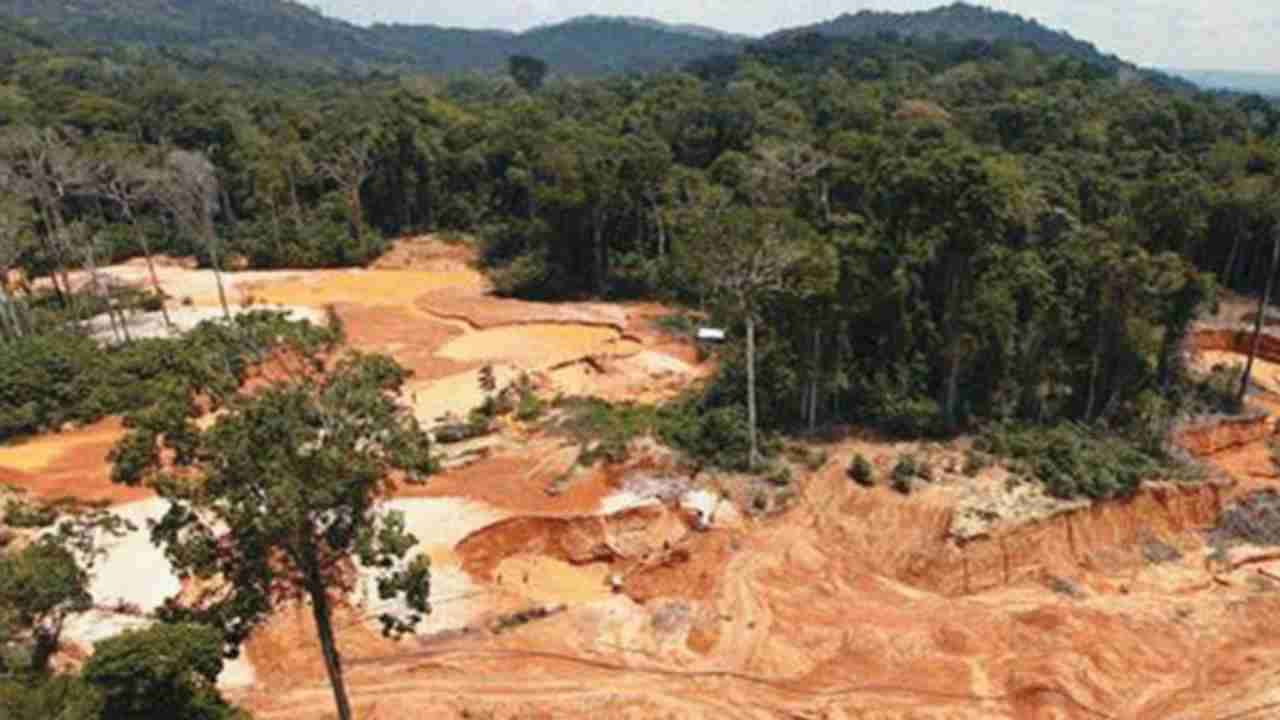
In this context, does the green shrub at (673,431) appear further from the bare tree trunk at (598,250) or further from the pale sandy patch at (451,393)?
the bare tree trunk at (598,250)

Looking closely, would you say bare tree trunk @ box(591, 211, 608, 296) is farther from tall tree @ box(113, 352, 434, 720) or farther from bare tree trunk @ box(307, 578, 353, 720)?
tall tree @ box(113, 352, 434, 720)

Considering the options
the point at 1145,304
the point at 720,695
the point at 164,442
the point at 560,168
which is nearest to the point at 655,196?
the point at 560,168

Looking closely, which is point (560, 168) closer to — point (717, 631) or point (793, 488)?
point (793, 488)

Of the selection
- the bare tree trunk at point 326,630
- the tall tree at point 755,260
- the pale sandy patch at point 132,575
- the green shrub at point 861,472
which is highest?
the tall tree at point 755,260

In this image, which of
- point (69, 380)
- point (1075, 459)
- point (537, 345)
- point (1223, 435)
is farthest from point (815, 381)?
point (69, 380)

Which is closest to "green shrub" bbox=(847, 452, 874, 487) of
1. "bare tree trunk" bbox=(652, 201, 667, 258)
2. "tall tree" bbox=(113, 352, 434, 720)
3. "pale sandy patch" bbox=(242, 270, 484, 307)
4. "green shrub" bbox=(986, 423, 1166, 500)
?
"green shrub" bbox=(986, 423, 1166, 500)

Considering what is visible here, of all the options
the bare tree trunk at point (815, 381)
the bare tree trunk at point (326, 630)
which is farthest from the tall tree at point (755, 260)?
the bare tree trunk at point (326, 630)

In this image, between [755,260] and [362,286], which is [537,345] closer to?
[362,286]
